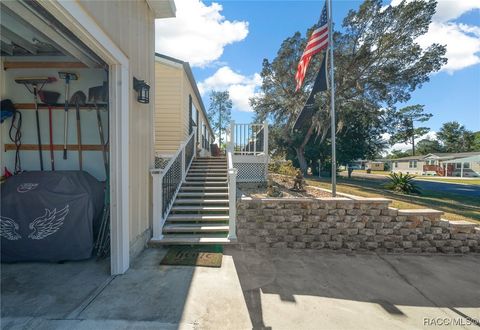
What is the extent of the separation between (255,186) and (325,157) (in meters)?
14.5

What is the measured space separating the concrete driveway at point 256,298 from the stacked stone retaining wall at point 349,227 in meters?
0.61

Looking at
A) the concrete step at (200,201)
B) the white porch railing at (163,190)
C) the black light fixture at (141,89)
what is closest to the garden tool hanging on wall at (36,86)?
the black light fixture at (141,89)

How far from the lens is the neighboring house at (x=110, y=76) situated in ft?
A: 7.57

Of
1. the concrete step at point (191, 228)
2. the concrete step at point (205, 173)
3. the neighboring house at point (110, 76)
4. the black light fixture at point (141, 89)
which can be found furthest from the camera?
the concrete step at point (205, 173)

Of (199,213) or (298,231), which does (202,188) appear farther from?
(298,231)

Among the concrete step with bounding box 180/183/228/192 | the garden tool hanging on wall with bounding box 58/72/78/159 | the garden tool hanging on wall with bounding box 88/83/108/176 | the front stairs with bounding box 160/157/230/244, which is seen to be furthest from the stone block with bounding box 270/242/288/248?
the garden tool hanging on wall with bounding box 58/72/78/159

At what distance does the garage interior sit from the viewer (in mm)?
2994

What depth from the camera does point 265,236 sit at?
421 centimetres

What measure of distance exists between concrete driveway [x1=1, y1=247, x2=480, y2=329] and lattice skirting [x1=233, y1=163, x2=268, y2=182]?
3.54 meters

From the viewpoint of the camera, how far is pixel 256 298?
2623 mm

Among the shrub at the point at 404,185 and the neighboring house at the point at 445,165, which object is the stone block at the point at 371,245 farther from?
the neighboring house at the point at 445,165

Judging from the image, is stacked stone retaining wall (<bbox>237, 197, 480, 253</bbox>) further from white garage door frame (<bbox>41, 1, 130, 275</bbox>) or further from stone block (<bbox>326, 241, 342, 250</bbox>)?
white garage door frame (<bbox>41, 1, 130, 275</bbox>)

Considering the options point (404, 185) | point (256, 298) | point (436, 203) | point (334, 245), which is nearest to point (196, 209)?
point (256, 298)

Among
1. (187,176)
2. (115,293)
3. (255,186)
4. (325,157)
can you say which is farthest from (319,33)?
(325,157)
